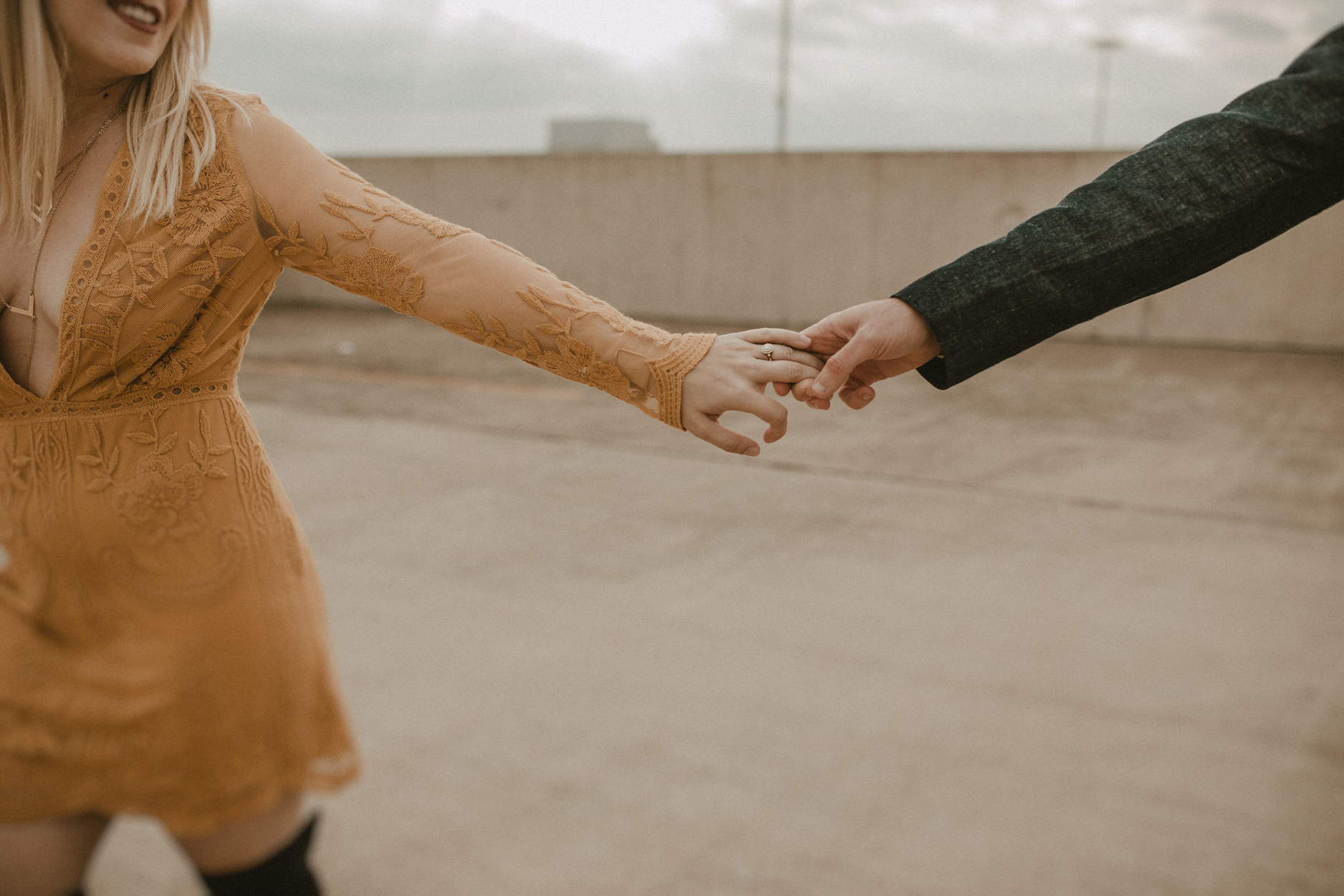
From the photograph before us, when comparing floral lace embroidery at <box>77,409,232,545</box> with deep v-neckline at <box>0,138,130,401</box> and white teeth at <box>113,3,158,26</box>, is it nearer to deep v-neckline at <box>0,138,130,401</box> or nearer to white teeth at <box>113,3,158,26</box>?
deep v-neckline at <box>0,138,130,401</box>

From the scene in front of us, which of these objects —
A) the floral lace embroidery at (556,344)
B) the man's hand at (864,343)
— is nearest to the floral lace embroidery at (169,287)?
the floral lace embroidery at (556,344)

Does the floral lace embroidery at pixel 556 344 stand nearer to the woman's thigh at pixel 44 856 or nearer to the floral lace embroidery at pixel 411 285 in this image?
the floral lace embroidery at pixel 411 285

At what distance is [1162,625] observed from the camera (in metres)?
3.44

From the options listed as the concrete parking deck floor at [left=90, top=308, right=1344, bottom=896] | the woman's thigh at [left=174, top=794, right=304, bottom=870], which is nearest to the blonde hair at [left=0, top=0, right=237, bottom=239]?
the woman's thigh at [left=174, top=794, right=304, bottom=870]

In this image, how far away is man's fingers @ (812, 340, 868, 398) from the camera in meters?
1.61

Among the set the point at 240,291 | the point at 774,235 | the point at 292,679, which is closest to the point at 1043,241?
the point at 240,291

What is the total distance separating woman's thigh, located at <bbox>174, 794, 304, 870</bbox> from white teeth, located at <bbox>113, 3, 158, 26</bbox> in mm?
1086

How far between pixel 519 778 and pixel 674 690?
595 millimetres

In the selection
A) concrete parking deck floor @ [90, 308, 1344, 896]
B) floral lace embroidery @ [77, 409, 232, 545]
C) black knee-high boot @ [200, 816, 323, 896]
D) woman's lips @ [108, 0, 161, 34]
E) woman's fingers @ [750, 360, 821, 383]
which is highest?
woman's lips @ [108, 0, 161, 34]

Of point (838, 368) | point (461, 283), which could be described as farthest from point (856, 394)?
point (461, 283)

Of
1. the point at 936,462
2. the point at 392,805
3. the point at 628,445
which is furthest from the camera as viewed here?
the point at 628,445

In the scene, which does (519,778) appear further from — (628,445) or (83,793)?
(628,445)

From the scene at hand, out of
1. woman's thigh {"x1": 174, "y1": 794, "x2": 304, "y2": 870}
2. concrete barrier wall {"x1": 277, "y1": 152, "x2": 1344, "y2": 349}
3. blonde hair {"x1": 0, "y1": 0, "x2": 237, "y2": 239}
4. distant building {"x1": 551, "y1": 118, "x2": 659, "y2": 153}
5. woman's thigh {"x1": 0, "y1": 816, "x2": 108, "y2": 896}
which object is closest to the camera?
blonde hair {"x1": 0, "y1": 0, "x2": 237, "y2": 239}

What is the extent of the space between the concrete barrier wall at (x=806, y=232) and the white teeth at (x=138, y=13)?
10.1m
